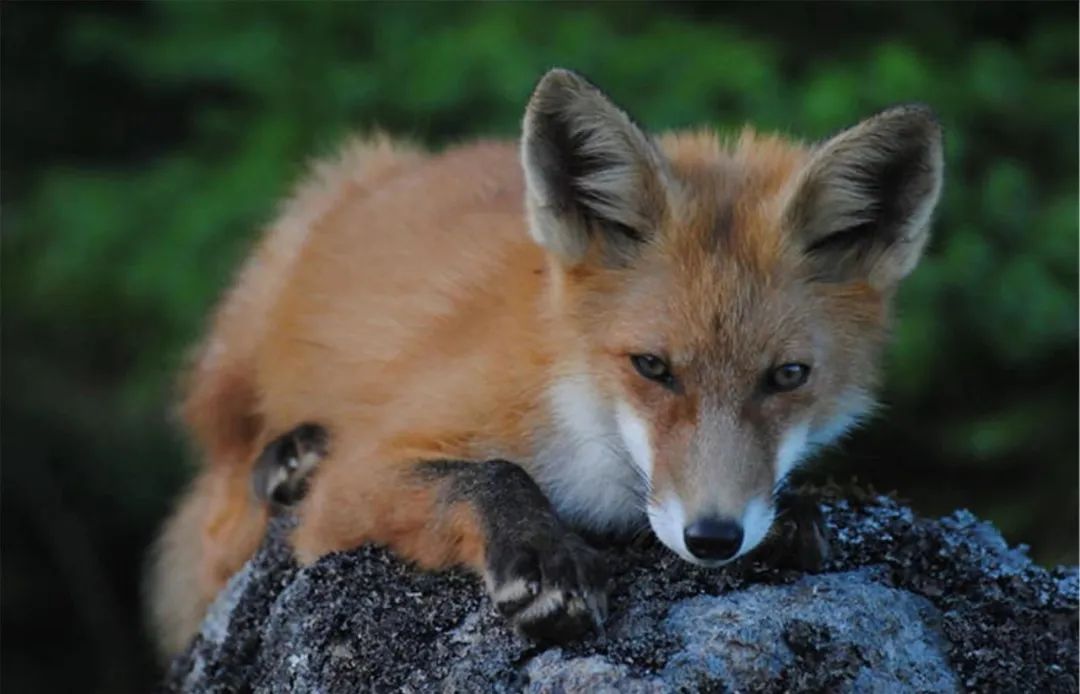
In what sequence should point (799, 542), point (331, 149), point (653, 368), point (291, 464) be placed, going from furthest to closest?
1. point (331, 149)
2. point (291, 464)
3. point (653, 368)
4. point (799, 542)

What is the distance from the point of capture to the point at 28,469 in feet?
28.0

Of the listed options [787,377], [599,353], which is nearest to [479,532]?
[599,353]

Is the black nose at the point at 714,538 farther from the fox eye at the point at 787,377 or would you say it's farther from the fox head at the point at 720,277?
the fox eye at the point at 787,377

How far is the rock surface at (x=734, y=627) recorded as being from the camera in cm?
290

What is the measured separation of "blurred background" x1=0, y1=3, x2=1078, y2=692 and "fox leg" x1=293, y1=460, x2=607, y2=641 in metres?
2.22

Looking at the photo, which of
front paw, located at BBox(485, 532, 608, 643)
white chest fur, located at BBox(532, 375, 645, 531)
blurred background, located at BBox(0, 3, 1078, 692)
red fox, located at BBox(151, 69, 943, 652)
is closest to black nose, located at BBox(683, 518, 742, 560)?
red fox, located at BBox(151, 69, 943, 652)

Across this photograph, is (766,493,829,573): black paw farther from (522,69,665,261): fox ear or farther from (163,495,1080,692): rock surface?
(522,69,665,261): fox ear

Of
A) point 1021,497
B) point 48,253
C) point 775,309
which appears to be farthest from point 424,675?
point 48,253

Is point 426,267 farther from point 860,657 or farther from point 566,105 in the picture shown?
point 860,657

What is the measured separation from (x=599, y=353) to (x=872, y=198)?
0.75 meters

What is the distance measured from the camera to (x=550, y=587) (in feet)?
9.77

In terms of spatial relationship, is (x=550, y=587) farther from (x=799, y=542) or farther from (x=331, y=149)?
(x=331, y=149)

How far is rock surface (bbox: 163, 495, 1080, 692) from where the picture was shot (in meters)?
2.90

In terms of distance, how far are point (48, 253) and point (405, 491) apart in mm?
5150
